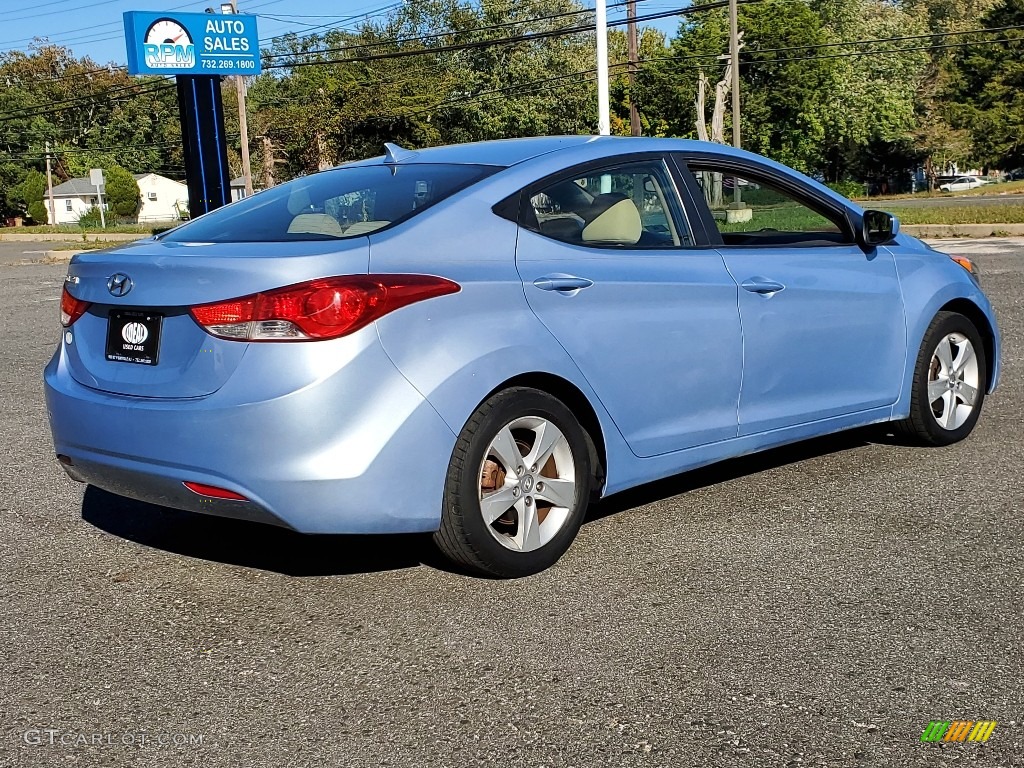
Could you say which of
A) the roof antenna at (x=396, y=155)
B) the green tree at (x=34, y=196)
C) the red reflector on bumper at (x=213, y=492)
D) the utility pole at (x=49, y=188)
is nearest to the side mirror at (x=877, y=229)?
the roof antenna at (x=396, y=155)

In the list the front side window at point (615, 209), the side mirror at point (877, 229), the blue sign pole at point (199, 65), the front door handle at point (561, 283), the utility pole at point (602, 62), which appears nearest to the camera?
the front door handle at point (561, 283)

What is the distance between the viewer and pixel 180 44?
25.2 m

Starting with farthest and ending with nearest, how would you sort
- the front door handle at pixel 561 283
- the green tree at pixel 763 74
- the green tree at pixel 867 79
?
1. the green tree at pixel 867 79
2. the green tree at pixel 763 74
3. the front door handle at pixel 561 283

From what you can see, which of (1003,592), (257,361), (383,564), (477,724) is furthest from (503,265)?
(1003,592)

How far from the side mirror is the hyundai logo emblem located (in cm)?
328

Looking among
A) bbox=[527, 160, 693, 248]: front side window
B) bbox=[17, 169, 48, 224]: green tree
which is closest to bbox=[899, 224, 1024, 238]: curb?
→ bbox=[527, 160, 693, 248]: front side window

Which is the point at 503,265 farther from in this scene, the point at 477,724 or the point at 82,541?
the point at 82,541

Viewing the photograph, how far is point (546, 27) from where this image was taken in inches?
2731

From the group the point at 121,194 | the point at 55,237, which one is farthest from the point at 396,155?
the point at 121,194

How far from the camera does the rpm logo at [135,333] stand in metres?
3.99

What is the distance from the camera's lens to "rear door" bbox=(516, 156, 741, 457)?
4.30 m

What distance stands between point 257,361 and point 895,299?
325 cm

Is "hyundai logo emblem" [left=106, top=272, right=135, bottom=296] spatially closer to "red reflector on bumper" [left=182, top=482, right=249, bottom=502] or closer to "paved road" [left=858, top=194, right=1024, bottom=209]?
"red reflector on bumper" [left=182, top=482, right=249, bottom=502]

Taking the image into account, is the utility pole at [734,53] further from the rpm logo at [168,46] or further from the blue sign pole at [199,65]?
the rpm logo at [168,46]
